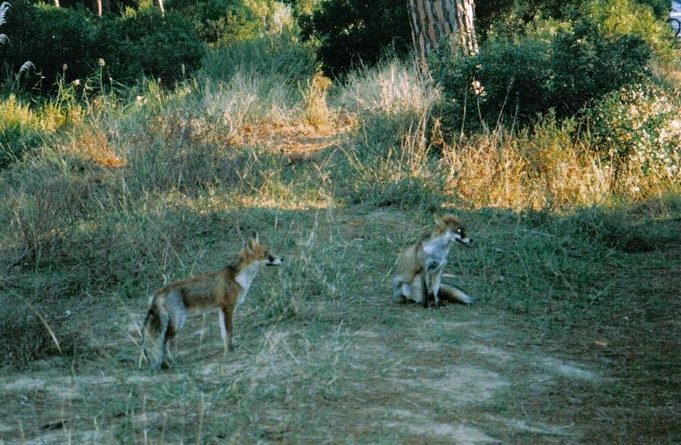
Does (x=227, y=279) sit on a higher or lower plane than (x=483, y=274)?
higher

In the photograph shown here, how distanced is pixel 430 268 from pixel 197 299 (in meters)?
2.08

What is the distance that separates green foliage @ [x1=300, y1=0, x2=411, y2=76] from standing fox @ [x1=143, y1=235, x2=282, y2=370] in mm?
12617

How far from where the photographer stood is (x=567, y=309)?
8.68 metres

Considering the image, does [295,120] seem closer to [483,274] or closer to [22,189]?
[22,189]

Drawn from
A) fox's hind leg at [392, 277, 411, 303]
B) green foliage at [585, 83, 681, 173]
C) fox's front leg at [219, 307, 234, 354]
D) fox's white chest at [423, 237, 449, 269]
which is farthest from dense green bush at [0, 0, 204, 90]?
fox's front leg at [219, 307, 234, 354]

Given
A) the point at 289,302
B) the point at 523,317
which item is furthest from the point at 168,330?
the point at 523,317

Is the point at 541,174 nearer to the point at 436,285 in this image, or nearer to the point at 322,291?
the point at 436,285

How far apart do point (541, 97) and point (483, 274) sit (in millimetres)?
4610

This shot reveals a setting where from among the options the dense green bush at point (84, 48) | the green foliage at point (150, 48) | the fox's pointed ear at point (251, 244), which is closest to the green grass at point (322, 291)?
the fox's pointed ear at point (251, 244)

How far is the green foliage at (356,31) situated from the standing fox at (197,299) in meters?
12.6

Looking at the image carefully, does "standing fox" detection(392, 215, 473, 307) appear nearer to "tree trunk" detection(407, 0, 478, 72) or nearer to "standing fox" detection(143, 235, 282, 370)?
"standing fox" detection(143, 235, 282, 370)

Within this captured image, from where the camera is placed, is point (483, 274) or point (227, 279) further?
point (483, 274)

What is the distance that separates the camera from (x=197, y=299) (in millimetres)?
7102

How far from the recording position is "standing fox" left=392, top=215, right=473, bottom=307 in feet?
27.2
